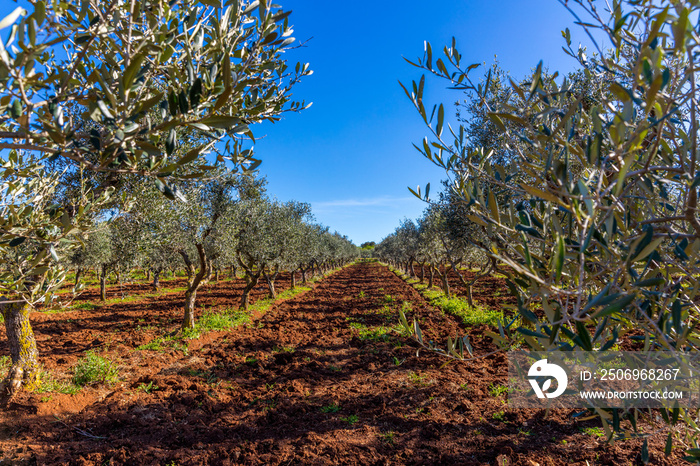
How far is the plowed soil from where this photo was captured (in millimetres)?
5379

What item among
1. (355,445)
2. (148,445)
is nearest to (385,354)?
(355,445)

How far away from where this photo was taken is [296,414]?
7289mm

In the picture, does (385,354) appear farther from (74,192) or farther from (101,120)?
(101,120)

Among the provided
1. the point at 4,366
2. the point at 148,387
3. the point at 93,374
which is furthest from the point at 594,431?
the point at 4,366

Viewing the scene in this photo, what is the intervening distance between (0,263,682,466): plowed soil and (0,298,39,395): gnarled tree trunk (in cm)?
39

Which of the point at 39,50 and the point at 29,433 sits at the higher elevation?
the point at 39,50

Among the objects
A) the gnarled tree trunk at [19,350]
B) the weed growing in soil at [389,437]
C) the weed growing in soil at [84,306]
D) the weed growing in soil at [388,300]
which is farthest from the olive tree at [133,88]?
the weed growing in soil at [84,306]

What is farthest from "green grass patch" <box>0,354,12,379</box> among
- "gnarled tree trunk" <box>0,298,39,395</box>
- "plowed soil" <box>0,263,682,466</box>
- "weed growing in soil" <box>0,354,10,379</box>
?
"gnarled tree trunk" <box>0,298,39,395</box>

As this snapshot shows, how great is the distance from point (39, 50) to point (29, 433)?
8115 millimetres

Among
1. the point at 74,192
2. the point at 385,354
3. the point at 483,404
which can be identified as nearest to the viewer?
the point at 483,404

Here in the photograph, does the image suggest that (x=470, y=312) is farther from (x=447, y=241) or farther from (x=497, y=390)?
(x=497, y=390)

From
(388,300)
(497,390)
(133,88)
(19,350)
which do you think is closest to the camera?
(133,88)

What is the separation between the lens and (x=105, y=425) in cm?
676

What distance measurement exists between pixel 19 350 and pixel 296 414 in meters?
6.96
